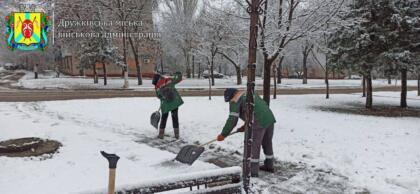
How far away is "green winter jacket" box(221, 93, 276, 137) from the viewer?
6.09 metres

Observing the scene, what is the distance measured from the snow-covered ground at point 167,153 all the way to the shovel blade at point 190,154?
0.16 m

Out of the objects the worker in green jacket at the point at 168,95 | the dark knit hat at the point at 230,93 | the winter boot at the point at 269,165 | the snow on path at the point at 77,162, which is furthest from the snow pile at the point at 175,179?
the worker in green jacket at the point at 168,95

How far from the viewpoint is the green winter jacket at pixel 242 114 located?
6086mm

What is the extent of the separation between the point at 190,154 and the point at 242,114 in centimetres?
134

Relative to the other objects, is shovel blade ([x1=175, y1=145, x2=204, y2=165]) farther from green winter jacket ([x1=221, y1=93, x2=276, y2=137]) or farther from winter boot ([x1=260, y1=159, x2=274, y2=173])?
winter boot ([x1=260, y1=159, x2=274, y2=173])

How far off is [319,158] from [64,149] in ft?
17.9

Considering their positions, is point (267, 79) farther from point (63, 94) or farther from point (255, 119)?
point (63, 94)

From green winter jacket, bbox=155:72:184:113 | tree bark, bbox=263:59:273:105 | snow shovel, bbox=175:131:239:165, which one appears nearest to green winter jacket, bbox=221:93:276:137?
snow shovel, bbox=175:131:239:165

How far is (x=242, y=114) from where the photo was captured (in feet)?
20.9

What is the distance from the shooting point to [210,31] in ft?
109

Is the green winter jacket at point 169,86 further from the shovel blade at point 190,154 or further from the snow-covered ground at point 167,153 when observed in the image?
the shovel blade at point 190,154

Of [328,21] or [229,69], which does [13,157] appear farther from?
[229,69]

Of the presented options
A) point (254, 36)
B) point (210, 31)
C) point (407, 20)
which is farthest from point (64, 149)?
point (210, 31)

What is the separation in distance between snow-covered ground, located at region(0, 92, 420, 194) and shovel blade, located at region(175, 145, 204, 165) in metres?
0.16
